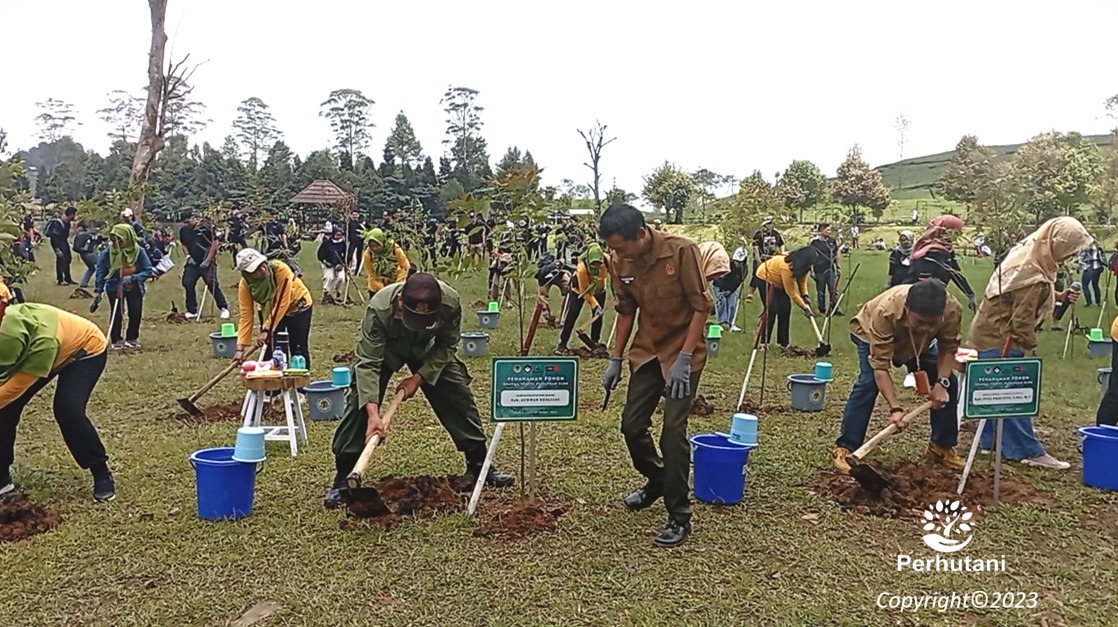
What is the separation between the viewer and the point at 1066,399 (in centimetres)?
807

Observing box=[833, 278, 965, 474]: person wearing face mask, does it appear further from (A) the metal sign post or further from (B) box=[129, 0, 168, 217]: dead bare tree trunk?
(B) box=[129, 0, 168, 217]: dead bare tree trunk

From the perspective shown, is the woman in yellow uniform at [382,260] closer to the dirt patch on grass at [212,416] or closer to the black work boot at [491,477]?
the dirt patch on grass at [212,416]

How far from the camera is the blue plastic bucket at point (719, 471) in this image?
4836mm

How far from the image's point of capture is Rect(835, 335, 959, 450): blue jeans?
17.7ft

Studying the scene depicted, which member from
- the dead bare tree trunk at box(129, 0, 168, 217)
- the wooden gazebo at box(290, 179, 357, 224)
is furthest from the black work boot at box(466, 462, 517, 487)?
the wooden gazebo at box(290, 179, 357, 224)

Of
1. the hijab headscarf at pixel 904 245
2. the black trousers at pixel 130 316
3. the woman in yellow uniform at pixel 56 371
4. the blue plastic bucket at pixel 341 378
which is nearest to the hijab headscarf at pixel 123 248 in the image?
the black trousers at pixel 130 316

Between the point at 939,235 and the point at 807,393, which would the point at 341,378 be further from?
the point at 939,235

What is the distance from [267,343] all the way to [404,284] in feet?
10.0

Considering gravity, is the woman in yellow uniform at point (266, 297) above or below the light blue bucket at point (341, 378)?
above

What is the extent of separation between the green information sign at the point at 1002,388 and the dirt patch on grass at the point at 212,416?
214 inches

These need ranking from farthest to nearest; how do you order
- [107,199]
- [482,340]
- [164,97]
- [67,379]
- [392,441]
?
[164,97], [107,199], [482,340], [392,441], [67,379]

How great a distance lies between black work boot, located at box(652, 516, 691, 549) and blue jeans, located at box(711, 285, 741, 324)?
25.7 ft

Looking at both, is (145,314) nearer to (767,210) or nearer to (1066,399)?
(767,210)

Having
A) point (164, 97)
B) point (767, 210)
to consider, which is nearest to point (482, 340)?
point (767, 210)
